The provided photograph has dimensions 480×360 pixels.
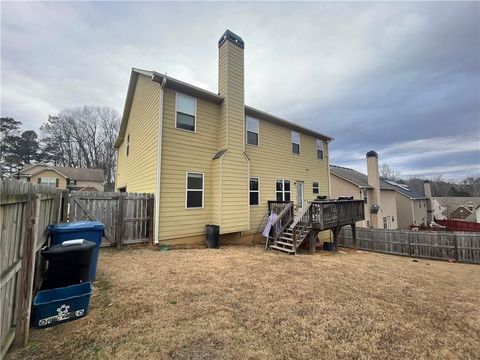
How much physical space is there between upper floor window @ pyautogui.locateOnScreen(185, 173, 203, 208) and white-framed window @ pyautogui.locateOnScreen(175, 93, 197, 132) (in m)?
2.06

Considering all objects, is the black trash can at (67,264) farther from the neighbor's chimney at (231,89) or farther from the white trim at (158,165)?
the neighbor's chimney at (231,89)

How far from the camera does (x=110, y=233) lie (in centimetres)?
744

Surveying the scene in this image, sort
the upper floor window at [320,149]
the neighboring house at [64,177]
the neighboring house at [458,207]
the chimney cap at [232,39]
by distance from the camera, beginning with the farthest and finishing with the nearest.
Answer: the neighboring house at [458,207] < the neighboring house at [64,177] < the upper floor window at [320,149] < the chimney cap at [232,39]

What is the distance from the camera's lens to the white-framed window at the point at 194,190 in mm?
8875

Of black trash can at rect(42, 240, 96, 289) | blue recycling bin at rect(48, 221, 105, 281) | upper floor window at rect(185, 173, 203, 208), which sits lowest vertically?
black trash can at rect(42, 240, 96, 289)

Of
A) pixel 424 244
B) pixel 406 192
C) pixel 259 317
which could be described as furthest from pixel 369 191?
pixel 259 317

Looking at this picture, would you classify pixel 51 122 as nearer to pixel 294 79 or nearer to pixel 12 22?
pixel 12 22

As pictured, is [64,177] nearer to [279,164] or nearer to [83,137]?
[83,137]

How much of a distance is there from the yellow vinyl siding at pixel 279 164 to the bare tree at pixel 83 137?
3115cm

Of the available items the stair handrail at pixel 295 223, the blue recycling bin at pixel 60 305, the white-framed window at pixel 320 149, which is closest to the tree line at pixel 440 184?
the white-framed window at pixel 320 149

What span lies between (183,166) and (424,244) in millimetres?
13473

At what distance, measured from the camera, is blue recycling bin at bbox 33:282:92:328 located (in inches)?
109

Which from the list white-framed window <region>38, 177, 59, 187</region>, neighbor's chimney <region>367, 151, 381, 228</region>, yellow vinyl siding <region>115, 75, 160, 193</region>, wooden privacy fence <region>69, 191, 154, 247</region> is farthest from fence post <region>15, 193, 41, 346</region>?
white-framed window <region>38, 177, 59, 187</region>

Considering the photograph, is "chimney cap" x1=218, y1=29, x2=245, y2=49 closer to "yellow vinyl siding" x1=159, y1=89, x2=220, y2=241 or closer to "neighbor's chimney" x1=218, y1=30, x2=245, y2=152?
"neighbor's chimney" x1=218, y1=30, x2=245, y2=152
